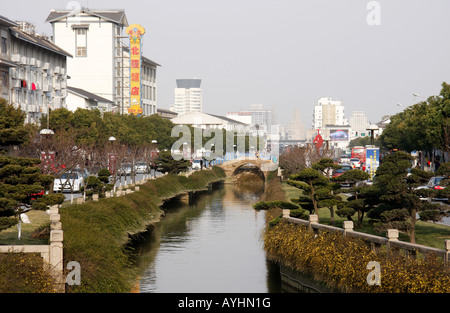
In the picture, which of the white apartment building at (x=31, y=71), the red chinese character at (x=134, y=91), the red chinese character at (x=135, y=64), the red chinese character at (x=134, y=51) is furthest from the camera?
the red chinese character at (x=134, y=91)

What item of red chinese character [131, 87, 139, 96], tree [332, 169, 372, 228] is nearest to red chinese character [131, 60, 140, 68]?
red chinese character [131, 87, 139, 96]

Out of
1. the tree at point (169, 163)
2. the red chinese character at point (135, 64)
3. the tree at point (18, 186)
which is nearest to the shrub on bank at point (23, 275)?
the tree at point (18, 186)

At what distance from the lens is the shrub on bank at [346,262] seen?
1730 cm

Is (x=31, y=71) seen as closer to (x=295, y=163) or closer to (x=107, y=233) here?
(x=295, y=163)

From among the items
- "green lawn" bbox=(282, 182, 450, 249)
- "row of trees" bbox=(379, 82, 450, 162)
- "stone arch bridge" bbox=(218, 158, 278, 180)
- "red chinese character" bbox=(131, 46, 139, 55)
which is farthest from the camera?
"red chinese character" bbox=(131, 46, 139, 55)

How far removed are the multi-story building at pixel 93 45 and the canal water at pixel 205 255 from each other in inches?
2517

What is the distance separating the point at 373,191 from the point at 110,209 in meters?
14.0

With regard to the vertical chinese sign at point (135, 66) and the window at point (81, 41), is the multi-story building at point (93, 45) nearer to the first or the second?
the window at point (81, 41)

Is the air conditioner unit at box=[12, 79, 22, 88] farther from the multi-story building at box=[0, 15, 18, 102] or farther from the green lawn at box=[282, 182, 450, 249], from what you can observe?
the green lawn at box=[282, 182, 450, 249]

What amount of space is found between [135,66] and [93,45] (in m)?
11.4

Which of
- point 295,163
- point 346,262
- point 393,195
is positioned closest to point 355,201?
point 393,195

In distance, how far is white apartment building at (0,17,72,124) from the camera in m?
68.0

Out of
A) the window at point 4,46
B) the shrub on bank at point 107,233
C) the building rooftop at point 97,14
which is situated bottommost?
the shrub on bank at point 107,233
